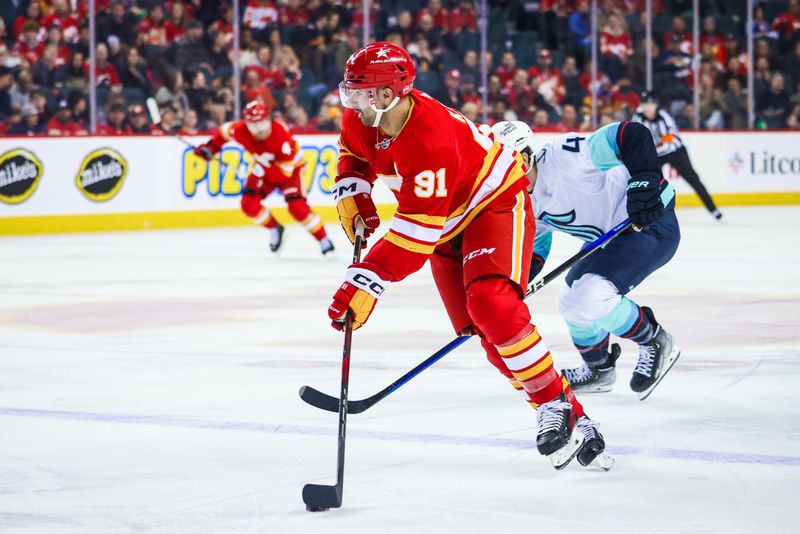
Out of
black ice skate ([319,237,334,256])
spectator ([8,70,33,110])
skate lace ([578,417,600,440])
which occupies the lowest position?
black ice skate ([319,237,334,256])

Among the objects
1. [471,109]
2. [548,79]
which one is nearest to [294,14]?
[471,109]

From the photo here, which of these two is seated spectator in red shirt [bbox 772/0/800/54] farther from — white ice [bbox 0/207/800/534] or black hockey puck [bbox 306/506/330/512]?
black hockey puck [bbox 306/506/330/512]

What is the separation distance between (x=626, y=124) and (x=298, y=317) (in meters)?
3.09

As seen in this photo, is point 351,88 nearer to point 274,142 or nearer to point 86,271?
point 86,271

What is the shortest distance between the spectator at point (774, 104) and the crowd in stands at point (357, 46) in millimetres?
12

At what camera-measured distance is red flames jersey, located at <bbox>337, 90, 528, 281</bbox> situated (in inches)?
137

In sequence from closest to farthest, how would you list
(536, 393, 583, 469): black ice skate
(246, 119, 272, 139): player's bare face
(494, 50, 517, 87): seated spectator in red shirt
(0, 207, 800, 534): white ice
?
(0, 207, 800, 534): white ice, (536, 393, 583, 469): black ice skate, (246, 119, 272, 139): player's bare face, (494, 50, 517, 87): seated spectator in red shirt

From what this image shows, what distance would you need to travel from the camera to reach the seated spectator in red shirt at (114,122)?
1291 cm

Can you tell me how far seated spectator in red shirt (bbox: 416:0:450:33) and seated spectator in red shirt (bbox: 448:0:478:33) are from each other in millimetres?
44

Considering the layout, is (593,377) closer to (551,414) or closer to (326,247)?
(551,414)

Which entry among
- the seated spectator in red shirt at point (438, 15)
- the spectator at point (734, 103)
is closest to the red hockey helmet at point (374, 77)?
the seated spectator in red shirt at point (438, 15)

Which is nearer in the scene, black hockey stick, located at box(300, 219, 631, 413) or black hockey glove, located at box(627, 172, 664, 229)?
black hockey stick, located at box(300, 219, 631, 413)

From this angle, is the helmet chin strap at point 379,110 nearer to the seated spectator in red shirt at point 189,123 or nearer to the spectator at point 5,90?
the spectator at point 5,90

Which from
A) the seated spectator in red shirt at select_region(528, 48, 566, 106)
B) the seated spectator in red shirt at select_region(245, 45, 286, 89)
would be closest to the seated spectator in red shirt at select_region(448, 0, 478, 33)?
the seated spectator in red shirt at select_region(528, 48, 566, 106)
